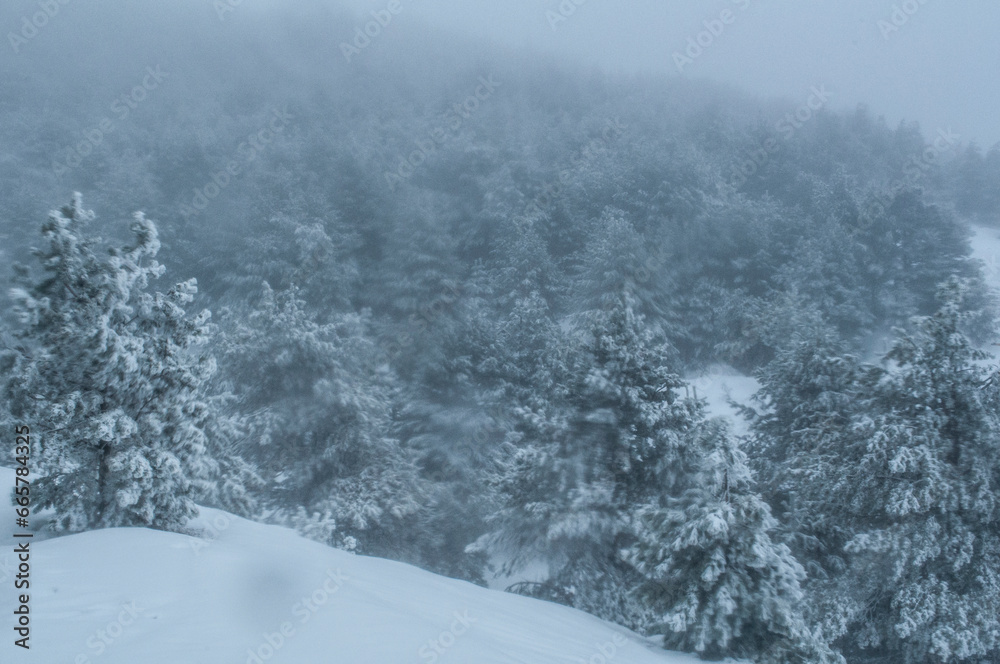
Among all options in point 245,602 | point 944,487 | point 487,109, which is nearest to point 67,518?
point 245,602

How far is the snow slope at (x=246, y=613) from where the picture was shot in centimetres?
551

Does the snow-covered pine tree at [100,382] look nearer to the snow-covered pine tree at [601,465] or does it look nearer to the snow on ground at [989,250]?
the snow-covered pine tree at [601,465]

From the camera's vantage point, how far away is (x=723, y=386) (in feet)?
99.1

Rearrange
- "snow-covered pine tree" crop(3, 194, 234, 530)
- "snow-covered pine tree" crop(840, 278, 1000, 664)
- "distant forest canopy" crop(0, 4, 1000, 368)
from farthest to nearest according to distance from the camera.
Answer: "distant forest canopy" crop(0, 4, 1000, 368) < "snow-covered pine tree" crop(840, 278, 1000, 664) < "snow-covered pine tree" crop(3, 194, 234, 530)

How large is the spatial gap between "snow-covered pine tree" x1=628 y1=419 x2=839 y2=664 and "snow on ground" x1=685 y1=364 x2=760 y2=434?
20533 mm

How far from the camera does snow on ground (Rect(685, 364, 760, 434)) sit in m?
30.0

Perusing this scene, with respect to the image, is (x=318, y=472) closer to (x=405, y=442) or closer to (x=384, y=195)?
(x=405, y=442)

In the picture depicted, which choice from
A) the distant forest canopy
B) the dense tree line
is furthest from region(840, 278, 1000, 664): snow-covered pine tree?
the distant forest canopy

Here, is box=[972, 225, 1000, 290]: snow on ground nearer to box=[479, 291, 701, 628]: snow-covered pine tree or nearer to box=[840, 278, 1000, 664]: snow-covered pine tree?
box=[840, 278, 1000, 664]: snow-covered pine tree

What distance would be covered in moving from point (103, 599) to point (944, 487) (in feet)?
47.2

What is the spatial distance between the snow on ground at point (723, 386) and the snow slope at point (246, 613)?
72.0ft

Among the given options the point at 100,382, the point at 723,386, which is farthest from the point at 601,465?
the point at 723,386

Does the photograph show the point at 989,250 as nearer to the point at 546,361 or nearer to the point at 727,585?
the point at 546,361

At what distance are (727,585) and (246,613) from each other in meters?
7.25
